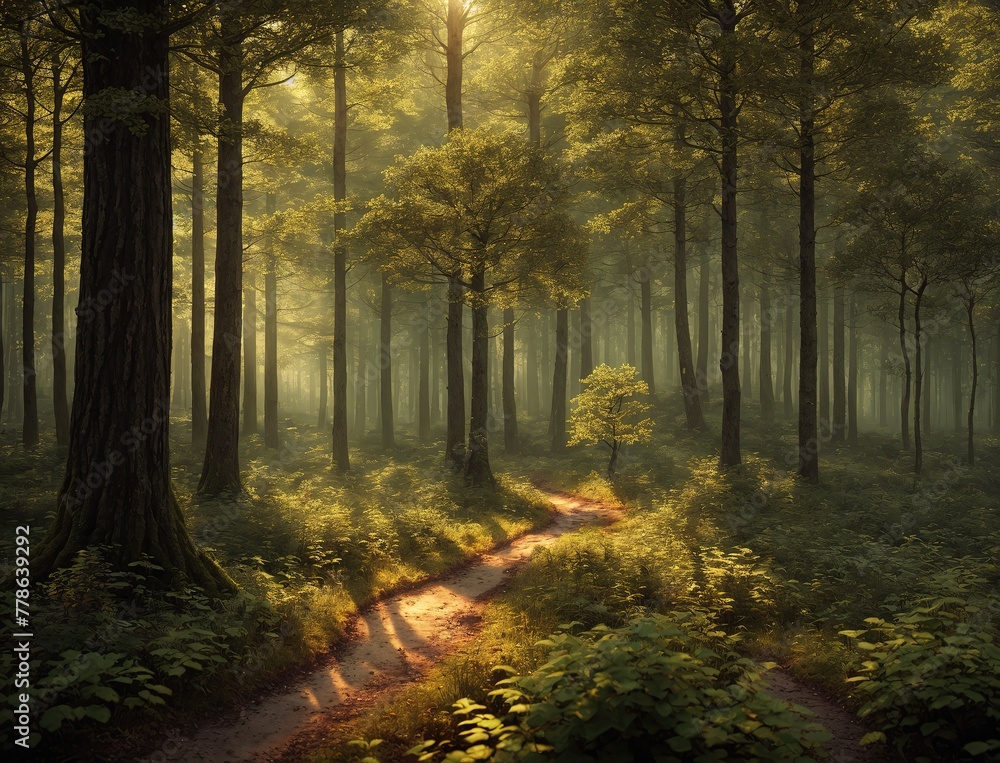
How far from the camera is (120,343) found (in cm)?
655

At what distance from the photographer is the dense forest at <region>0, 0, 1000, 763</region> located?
4520 mm

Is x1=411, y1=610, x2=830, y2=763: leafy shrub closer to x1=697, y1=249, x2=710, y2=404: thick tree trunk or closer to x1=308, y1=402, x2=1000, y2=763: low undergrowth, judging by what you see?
x1=308, y1=402, x2=1000, y2=763: low undergrowth

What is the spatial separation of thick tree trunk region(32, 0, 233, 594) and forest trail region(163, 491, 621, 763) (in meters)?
1.92

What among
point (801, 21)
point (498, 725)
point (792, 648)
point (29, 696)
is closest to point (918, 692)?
point (792, 648)

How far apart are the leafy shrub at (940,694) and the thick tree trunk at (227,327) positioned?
11191 mm

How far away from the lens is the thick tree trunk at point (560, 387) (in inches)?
922

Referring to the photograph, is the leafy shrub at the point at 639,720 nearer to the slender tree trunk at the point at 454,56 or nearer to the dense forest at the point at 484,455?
the dense forest at the point at 484,455

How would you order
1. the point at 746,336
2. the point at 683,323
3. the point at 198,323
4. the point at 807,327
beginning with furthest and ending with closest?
the point at 746,336, the point at 683,323, the point at 198,323, the point at 807,327

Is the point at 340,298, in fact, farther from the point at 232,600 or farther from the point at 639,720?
the point at 639,720

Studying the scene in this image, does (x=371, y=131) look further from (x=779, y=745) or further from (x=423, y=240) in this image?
(x=779, y=745)

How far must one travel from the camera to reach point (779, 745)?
12.1ft

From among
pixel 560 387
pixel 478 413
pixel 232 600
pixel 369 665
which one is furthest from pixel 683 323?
pixel 232 600

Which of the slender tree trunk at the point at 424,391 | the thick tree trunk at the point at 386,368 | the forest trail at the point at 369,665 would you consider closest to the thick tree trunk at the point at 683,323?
the thick tree trunk at the point at 386,368

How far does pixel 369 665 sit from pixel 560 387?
18788mm
